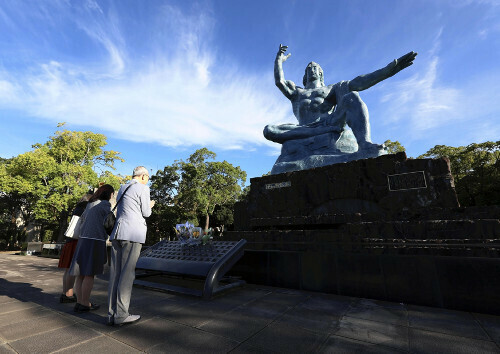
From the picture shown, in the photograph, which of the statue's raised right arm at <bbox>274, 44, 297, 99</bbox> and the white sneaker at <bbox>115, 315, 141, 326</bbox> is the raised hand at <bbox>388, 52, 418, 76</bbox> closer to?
the statue's raised right arm at <bbox>274, 44, 297, 99</bbox>

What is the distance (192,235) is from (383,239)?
292cm

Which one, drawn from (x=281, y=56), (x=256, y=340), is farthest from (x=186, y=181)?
(x=256, y=340)

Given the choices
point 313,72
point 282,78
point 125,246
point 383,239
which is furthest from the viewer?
point 282,78

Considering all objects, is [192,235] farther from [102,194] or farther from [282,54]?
[282,54]

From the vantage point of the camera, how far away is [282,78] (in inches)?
335

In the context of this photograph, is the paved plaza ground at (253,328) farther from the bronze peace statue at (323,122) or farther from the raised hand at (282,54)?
the raised hand at (282,54)

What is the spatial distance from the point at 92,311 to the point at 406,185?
477 centimetres

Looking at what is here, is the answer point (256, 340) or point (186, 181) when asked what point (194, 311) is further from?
point (186, 181)

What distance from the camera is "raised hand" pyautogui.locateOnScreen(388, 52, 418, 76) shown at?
5602 mm

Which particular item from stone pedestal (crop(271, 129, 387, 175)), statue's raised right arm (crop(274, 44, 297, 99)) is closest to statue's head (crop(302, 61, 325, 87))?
statue's raised right arm (crop(274, 44, 297, 99))

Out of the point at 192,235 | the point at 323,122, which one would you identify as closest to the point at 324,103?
the point at 323,122

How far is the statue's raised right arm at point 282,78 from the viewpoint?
8.48m

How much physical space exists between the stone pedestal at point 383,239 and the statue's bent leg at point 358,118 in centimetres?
155

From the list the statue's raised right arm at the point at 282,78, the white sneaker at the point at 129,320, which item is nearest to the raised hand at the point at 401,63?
the statue's raised right arm at the point at 282,78
